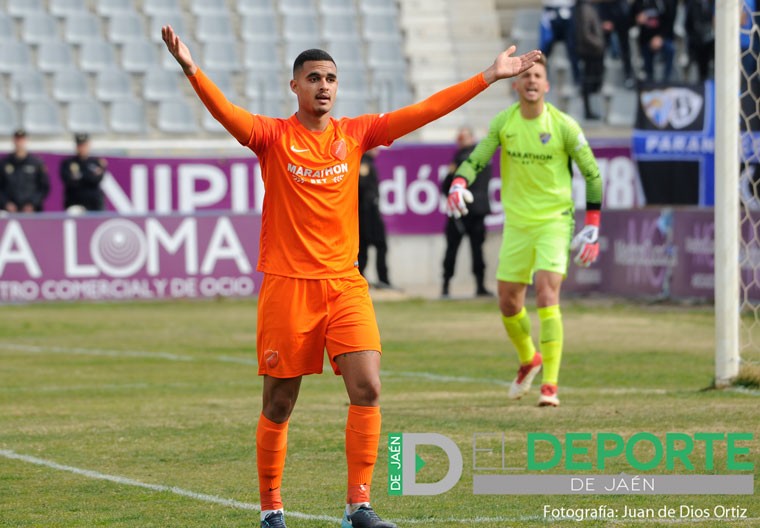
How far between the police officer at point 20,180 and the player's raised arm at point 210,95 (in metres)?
14.9

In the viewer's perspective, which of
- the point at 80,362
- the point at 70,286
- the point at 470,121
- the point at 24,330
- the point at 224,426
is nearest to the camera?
the point at 224,426

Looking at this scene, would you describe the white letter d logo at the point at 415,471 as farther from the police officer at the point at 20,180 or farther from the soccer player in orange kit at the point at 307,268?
the police officer at the point at 20,180

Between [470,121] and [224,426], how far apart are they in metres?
17.1

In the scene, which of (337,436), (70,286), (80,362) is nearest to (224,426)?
(337,436)

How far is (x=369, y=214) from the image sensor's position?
72.8 ft

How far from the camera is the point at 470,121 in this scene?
26859mm

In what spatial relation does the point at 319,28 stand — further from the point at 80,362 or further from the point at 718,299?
the point at 718,299

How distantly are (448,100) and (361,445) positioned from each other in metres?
1.73

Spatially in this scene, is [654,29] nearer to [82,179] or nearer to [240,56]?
[240,56]

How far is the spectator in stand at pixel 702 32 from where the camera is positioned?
25797 millimetres

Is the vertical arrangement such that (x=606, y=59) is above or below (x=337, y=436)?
above

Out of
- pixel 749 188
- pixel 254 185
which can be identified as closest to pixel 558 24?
pixel 254 185

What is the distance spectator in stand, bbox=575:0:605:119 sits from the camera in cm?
2536

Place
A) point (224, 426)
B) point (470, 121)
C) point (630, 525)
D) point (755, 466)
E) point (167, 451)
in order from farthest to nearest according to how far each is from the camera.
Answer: point (470, 121) → point (224, 426) → point (167, 451) → point (755, 466) → point (630, 525)
